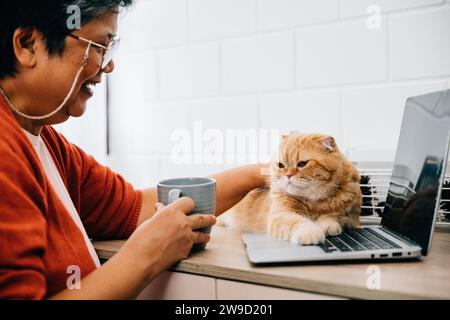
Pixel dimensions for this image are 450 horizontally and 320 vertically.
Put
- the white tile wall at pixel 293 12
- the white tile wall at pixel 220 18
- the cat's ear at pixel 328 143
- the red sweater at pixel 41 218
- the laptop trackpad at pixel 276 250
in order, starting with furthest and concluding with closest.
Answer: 1. the white tile wall at pixel 220 18
2. the white tile wall at pixel 293 12
3. the cat's ear at pixel 328 143
4. the laptop trackpad at pixel 276 250
5. the red sweater at pixel 41 218

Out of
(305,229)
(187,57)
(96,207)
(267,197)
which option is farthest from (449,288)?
(187,57)

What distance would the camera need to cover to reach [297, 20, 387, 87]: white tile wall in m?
1.04

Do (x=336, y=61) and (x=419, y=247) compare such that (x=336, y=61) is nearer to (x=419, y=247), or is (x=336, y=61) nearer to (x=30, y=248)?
(x=419, y=247)

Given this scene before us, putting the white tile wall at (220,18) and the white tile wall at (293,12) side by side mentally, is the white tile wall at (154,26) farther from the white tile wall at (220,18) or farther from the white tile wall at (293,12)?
the white tile wall at (293,12)

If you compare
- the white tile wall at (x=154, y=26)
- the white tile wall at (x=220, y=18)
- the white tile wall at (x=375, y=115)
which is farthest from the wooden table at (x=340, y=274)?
the white tile wall at (x=154, y=26)

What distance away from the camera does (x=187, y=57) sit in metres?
1.32

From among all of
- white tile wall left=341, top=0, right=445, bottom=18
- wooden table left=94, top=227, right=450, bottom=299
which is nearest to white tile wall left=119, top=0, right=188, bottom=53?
white tile wall left=341, top=0, right=445, bottom=18

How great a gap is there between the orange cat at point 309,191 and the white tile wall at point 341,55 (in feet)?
0.91

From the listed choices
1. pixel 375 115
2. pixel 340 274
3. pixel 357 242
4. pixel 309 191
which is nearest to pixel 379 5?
pixel 375 115

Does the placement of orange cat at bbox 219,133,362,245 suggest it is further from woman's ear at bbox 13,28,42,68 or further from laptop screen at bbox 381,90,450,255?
woman's ear at bbox 13,28,42,68

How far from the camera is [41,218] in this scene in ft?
1.81

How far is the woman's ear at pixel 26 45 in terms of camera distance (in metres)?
0.62

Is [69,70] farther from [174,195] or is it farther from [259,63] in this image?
[259,63]

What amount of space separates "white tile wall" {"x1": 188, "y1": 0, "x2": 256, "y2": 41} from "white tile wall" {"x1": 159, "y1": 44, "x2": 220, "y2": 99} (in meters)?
0.05
